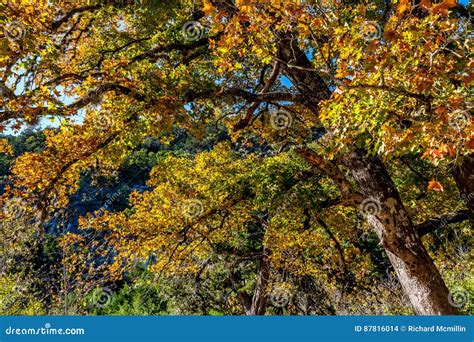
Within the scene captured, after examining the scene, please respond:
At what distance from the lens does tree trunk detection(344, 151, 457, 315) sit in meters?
6.23

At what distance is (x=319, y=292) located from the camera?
18312mm

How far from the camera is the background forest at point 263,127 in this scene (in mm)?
4398

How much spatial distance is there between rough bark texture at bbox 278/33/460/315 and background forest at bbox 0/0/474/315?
0.07ft

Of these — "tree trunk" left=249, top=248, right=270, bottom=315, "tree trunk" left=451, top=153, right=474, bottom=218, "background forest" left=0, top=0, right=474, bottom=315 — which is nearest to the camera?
"background forest" left=0, top=0, right=474, bottom=315

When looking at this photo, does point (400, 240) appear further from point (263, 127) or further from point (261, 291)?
point (261, 291)

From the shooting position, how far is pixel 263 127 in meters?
10.9

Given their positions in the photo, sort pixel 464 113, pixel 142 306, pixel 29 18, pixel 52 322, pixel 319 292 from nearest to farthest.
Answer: pixel 464 113 < pixel 52 322 < pixel 29 18 < pixel 319 292 < pixel 142 306

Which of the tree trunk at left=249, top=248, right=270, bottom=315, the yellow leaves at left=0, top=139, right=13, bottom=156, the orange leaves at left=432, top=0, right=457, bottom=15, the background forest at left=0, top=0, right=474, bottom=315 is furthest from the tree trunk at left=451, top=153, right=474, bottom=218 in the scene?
the tree trunk at left=249, top=248, right=270, bottom=315

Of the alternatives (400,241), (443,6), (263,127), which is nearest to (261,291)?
(263,127)

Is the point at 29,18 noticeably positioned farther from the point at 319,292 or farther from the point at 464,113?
the point at 319,292

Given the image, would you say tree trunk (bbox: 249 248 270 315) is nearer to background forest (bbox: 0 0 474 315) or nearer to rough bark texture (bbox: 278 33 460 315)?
background forest (bbox: 0 0 474 315)

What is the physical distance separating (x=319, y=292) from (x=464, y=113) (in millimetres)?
15654

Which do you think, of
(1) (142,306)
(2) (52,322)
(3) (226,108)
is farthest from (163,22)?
(1) (142,306)

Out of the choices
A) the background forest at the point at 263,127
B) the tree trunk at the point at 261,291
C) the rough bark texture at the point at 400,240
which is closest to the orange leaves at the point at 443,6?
the background forest at the point at 263,127
